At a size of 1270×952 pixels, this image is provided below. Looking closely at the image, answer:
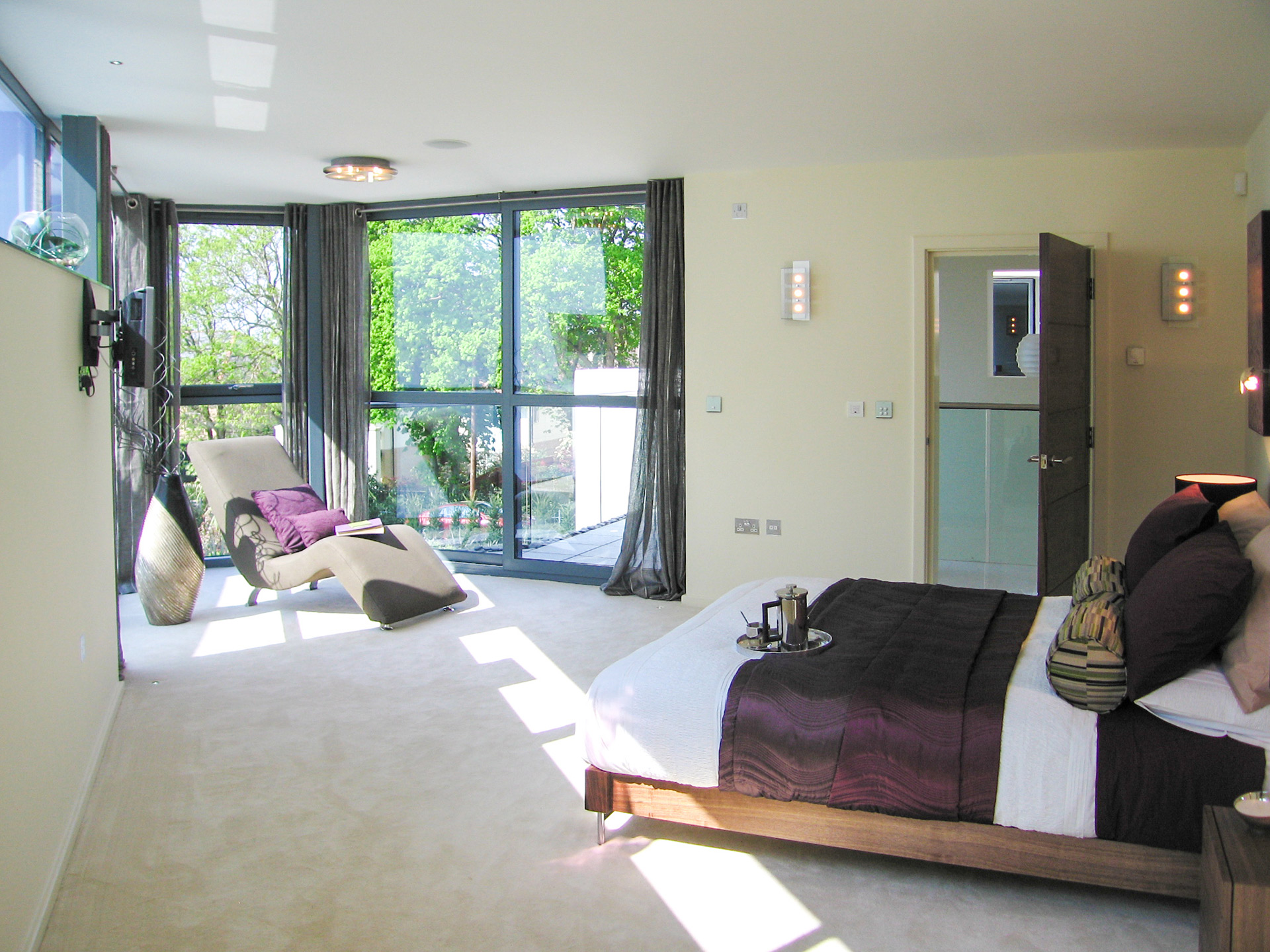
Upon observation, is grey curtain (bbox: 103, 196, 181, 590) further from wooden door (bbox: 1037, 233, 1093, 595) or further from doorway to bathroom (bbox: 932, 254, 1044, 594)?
wooden door (bbox: 1037, 233, 1093, 595)

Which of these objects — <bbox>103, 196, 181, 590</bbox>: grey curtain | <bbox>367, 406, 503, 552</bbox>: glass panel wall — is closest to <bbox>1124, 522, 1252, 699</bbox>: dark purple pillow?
<bbox>367, 406, 503, 552</bbox>: glass panel wall

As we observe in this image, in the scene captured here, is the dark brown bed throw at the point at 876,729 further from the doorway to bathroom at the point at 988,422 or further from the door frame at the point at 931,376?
the doorway to bathroom at the point at 988,422

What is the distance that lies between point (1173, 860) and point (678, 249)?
Answer: 14.7 feet

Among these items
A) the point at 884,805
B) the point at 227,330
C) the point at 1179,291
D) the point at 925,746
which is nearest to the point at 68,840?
the point at 884,805

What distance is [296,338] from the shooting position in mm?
7203

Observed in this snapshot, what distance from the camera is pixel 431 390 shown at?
7195 mm

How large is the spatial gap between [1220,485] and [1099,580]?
145 cm

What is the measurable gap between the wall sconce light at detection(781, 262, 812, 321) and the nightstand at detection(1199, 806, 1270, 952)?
3.97m

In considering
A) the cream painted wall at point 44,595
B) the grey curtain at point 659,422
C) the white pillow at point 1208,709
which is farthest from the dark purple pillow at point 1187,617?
the grey curtain at point 659,422

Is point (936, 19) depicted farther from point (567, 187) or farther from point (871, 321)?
point (567, 187)

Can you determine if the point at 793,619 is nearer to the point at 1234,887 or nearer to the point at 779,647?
the point at 779,647

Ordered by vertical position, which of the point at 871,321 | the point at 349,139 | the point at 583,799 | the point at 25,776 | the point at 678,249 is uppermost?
the point at 349,139

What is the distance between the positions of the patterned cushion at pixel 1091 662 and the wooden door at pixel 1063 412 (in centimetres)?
205

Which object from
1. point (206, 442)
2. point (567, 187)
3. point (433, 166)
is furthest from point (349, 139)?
point (206, 442)
